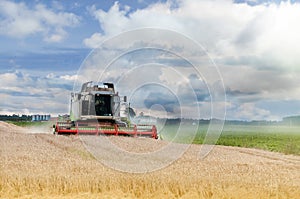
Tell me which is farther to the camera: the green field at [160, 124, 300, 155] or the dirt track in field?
the green field at [160, 124, 300, 155]

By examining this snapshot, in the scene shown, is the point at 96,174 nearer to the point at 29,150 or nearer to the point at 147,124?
the point at 29,150

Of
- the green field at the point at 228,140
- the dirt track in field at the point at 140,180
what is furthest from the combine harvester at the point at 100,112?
the dirt track in field at the point at 140,180

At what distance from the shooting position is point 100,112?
2927cm

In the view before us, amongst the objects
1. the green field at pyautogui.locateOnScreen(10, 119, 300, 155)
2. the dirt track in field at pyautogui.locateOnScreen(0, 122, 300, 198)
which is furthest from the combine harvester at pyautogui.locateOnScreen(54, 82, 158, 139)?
the dirt track in field at pyautogui.locateOnScreen(0, 122, 300, 198)

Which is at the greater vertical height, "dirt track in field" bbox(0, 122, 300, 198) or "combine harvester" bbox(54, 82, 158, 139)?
"combine harvester" bbox(54, 82, 158, 139)

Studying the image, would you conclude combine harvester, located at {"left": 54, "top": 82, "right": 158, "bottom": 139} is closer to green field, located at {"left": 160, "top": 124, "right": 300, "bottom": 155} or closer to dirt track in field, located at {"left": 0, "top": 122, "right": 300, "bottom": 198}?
green field, located at {"left": 160, "top": 124, "right": 300, "bottom": 155}

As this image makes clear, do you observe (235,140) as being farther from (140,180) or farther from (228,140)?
(140,180)

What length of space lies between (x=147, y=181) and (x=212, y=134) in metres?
30.7

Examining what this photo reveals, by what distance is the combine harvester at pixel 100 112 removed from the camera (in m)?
27.6

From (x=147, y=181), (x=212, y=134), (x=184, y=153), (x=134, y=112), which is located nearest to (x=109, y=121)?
(x=134, y=112)

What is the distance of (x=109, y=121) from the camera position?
29.2 metres

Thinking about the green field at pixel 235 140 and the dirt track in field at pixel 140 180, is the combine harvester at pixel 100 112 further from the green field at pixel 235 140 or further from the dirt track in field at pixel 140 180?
the dirt track in field at pixel 140 180

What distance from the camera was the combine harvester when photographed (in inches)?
1085

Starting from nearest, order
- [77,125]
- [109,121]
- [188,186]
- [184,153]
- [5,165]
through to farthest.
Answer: [188,186] < [5,165] < [184,153] < [77,125] < [109,121]
